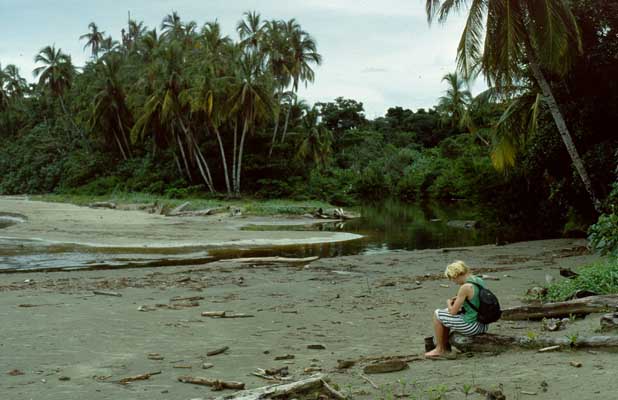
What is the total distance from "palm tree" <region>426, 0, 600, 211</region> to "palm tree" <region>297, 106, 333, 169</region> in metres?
33.3

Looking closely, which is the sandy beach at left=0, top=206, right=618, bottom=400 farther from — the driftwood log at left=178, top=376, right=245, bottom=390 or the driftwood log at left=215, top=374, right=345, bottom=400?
the driftwood log at left=215, top=374, right=345, bottom=400

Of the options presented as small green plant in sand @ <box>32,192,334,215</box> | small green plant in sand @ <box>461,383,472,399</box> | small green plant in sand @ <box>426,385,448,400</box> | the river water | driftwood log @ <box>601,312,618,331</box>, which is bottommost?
the river water

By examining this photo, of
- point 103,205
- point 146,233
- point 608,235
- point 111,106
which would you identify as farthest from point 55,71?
point 608,235

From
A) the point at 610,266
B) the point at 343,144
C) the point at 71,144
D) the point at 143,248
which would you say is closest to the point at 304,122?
the point at 343,144

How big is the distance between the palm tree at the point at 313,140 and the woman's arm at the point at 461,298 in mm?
44123

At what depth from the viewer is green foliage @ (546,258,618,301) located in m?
8.07

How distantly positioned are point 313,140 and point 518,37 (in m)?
35.9

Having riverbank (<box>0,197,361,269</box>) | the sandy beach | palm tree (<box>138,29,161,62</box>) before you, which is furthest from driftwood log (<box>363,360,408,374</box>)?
palm tree (<box>138,29,161,62</box>)

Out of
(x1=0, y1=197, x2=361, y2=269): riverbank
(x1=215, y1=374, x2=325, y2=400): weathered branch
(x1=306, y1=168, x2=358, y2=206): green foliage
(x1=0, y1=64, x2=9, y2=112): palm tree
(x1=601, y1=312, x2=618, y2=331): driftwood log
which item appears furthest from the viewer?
(x1=0, y1=64, x2=9, y2=112): palm tree

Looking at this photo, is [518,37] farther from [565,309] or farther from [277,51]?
[277,51]

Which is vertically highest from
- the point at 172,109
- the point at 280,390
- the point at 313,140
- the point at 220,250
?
the point at 172,109

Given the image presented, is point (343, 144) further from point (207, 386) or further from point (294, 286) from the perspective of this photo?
point (207, 386)

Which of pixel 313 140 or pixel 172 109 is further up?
pixel 172 109

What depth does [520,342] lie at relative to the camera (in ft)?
19.5
